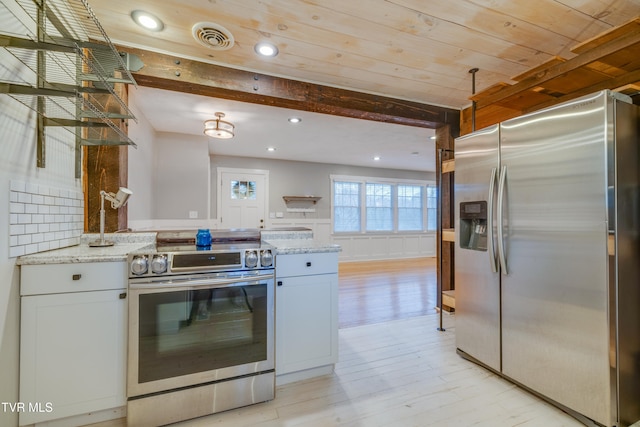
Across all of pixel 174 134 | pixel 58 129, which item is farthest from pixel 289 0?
pixel 174 134

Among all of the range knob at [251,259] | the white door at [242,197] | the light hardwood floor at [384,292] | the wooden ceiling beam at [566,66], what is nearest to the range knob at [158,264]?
the range knob at [251,259]

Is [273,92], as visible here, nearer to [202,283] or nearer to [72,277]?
[202,283]

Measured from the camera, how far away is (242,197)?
19.7ft

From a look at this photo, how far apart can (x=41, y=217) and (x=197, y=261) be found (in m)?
0.89

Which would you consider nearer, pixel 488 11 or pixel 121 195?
pixel 488 11

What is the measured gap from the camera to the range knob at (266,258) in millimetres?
1733

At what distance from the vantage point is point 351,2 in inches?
64.6

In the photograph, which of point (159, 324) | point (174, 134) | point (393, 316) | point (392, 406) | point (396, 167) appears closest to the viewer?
point (159, 324)

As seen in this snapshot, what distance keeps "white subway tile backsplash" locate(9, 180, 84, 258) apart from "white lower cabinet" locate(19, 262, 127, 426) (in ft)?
0.56

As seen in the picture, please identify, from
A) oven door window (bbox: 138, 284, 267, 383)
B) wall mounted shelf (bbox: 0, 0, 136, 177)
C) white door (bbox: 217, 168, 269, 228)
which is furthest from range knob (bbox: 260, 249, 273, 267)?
white door (bbox: 217, 168, 269, 228)

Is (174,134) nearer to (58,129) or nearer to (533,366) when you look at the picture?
(58,129)

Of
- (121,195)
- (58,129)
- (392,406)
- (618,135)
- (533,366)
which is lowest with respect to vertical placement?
(392,406)

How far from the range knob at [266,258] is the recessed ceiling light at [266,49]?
1504mm

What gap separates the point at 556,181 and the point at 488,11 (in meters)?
1.10
